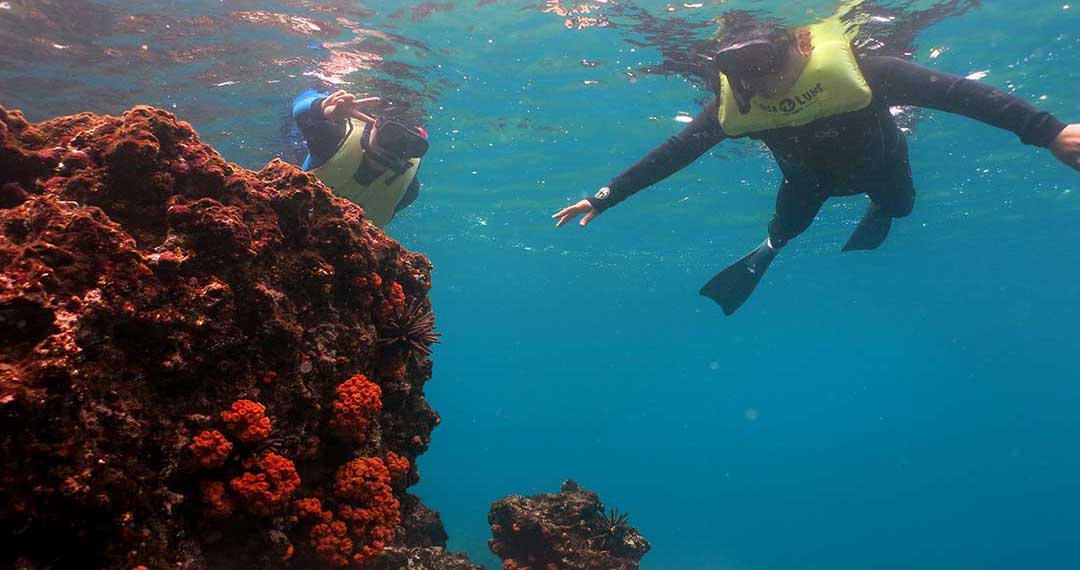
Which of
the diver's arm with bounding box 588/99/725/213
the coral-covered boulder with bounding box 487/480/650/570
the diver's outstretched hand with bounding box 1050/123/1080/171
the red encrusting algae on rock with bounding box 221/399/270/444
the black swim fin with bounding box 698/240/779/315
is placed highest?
the black swim fin with bounding box 698/240/779/315

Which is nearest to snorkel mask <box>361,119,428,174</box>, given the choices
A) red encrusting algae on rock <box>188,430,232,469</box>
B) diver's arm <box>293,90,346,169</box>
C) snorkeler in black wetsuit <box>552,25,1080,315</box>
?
diver's arm <box>293,90,346,169</box>

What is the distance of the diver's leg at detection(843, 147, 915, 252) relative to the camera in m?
8.77

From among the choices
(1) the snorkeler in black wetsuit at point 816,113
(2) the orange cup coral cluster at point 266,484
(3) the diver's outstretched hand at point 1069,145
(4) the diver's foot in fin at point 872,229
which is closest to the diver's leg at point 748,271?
(4) the diver's foot in fin at point 872,229

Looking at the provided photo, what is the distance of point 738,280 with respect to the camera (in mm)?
11047

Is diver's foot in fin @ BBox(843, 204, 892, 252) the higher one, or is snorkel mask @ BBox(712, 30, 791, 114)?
A: diver's foot in fin @ BBox(843, 204, 892, 252)

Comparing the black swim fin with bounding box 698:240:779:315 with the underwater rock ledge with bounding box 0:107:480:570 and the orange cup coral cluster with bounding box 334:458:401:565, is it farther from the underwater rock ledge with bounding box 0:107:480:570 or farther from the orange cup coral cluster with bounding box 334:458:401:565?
the orange cup coral cluster with bounding box 334:458:401:565

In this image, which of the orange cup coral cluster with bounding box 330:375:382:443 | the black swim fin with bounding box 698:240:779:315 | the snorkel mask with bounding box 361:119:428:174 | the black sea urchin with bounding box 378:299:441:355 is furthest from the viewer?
the black swim fin with bounding box 698:240:779:315

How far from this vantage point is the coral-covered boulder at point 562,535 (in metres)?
8.36

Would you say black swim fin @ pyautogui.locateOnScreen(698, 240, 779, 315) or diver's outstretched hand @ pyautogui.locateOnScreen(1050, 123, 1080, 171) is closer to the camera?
diver's outstretched hand @ pyautogui.locateOnScreen(1050, 123, 1080, 171)

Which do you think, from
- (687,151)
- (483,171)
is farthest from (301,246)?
(483,171)

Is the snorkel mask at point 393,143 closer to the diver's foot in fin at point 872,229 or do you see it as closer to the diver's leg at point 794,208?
the diver's leg at point 794,208

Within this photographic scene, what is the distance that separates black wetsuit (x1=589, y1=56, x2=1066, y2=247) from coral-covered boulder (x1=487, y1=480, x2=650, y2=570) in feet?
16.4

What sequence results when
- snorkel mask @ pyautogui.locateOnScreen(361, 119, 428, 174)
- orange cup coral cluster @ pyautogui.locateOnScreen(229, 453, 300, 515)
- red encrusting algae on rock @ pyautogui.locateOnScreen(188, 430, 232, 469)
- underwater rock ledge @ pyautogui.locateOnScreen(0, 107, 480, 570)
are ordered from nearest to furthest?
underwater rock ledge @ pyautogui.locateOnScreen(0, 107, 480, 570)
red encrusting algae on rock @ pyautogui.locateOnScreen(188, 430, 232, 469)
orange cup coral cluster @ pyautogui.locateOnScreen(229, 453, 300, 515)
snorkel mask @ pyautogui.locateOnScreen(361, 119, 428, 174)

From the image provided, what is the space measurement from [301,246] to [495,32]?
38.6ft
